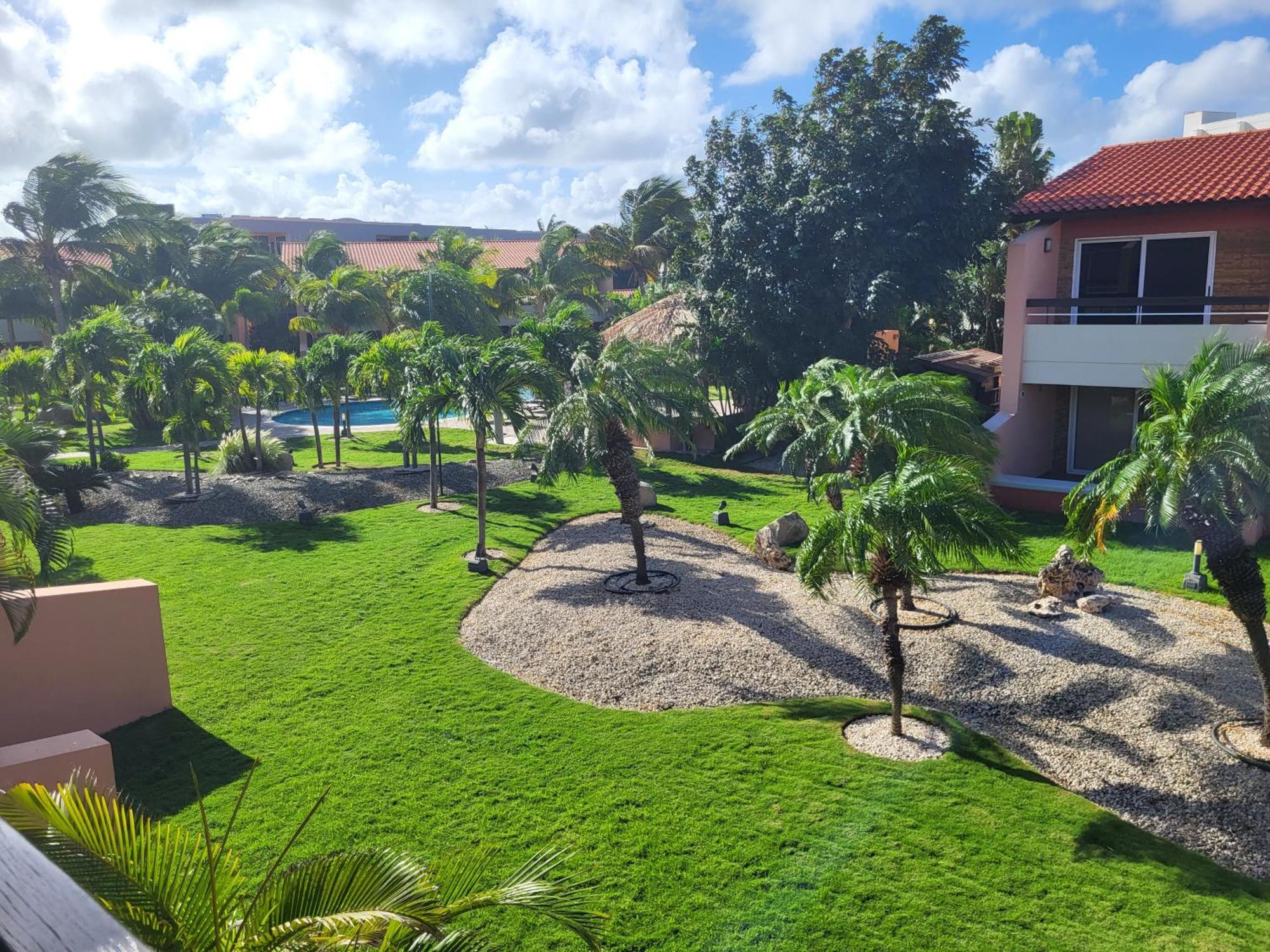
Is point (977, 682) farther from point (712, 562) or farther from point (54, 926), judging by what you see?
point (54, 926)

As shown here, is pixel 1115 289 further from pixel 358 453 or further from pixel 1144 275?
pixel 358 453

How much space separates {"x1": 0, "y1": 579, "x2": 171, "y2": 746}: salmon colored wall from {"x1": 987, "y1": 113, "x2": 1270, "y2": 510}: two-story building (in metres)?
15.6

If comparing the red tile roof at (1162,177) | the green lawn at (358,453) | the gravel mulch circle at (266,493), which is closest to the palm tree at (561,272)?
the green lawn at (358,453)

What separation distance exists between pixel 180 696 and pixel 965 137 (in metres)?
20.1

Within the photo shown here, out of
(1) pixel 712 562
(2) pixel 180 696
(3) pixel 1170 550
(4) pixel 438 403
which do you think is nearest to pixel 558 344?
(4) pixel 438 403

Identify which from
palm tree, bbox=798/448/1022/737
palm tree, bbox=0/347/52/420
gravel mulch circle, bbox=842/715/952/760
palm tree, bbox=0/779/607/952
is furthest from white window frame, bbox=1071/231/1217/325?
palm tree, bbox=0/347/52/420

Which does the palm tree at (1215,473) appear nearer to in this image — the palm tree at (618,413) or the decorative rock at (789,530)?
the decorative rock at (789,530)

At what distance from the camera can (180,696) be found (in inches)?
448

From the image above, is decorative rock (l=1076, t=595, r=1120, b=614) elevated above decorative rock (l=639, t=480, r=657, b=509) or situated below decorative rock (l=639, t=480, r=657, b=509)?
below

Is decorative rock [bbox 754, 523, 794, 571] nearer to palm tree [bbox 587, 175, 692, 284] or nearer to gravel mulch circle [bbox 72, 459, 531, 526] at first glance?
gravel mulch circle [bbox 72, 459, 531, 526]

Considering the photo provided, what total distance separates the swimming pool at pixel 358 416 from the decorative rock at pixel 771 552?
25856mm

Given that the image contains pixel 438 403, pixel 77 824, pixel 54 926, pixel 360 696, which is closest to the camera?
pixel 54 926

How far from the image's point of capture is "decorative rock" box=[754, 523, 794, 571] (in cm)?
1583

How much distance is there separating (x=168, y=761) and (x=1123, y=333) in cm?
1756
